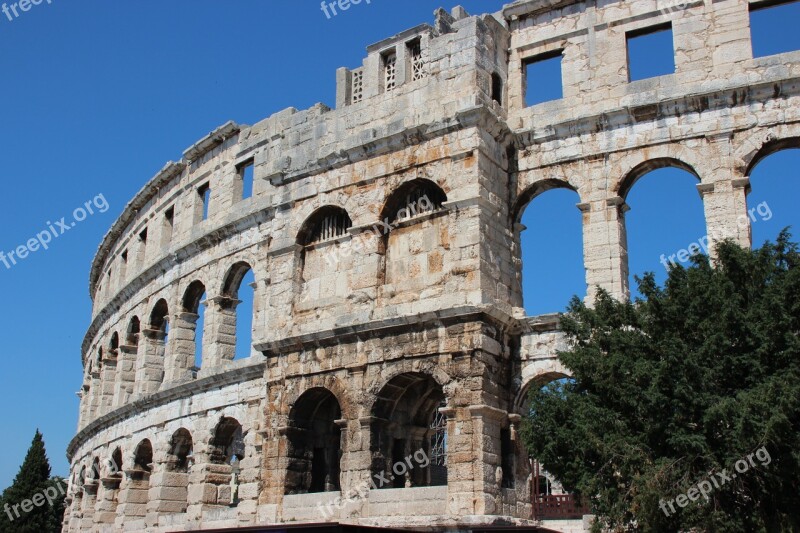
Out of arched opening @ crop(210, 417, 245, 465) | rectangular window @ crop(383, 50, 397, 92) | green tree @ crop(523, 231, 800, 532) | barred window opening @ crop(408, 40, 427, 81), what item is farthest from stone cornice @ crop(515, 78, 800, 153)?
arched opening @ crop(210, 417, 245, 465)

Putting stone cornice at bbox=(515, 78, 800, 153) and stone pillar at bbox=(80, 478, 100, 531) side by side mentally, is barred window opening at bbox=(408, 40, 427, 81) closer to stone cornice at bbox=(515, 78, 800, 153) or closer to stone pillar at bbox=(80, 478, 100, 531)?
stone cornice at bbox=(515, 78, 800, 153)

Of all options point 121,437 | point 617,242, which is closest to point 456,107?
point 617,242

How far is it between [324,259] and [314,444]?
3531 millimetres

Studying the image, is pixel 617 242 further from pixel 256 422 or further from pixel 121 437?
pixel 121 437

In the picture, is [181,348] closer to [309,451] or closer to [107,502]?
[107,502]

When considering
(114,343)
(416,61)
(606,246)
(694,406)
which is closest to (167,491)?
(114,343)

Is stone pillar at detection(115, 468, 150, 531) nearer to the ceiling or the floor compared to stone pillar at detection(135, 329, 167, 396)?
nearer to the floor

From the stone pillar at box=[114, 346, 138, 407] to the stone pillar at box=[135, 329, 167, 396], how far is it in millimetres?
1568

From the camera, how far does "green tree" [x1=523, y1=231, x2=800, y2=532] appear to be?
1141 centimetres

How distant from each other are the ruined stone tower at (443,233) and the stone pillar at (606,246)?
39mm

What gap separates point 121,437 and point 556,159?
563 inches

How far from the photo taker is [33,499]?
3631 centimetres

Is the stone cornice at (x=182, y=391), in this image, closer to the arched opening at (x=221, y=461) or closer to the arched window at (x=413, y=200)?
the arched opening at (x=221, y=461)

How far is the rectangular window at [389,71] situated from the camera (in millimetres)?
18906
